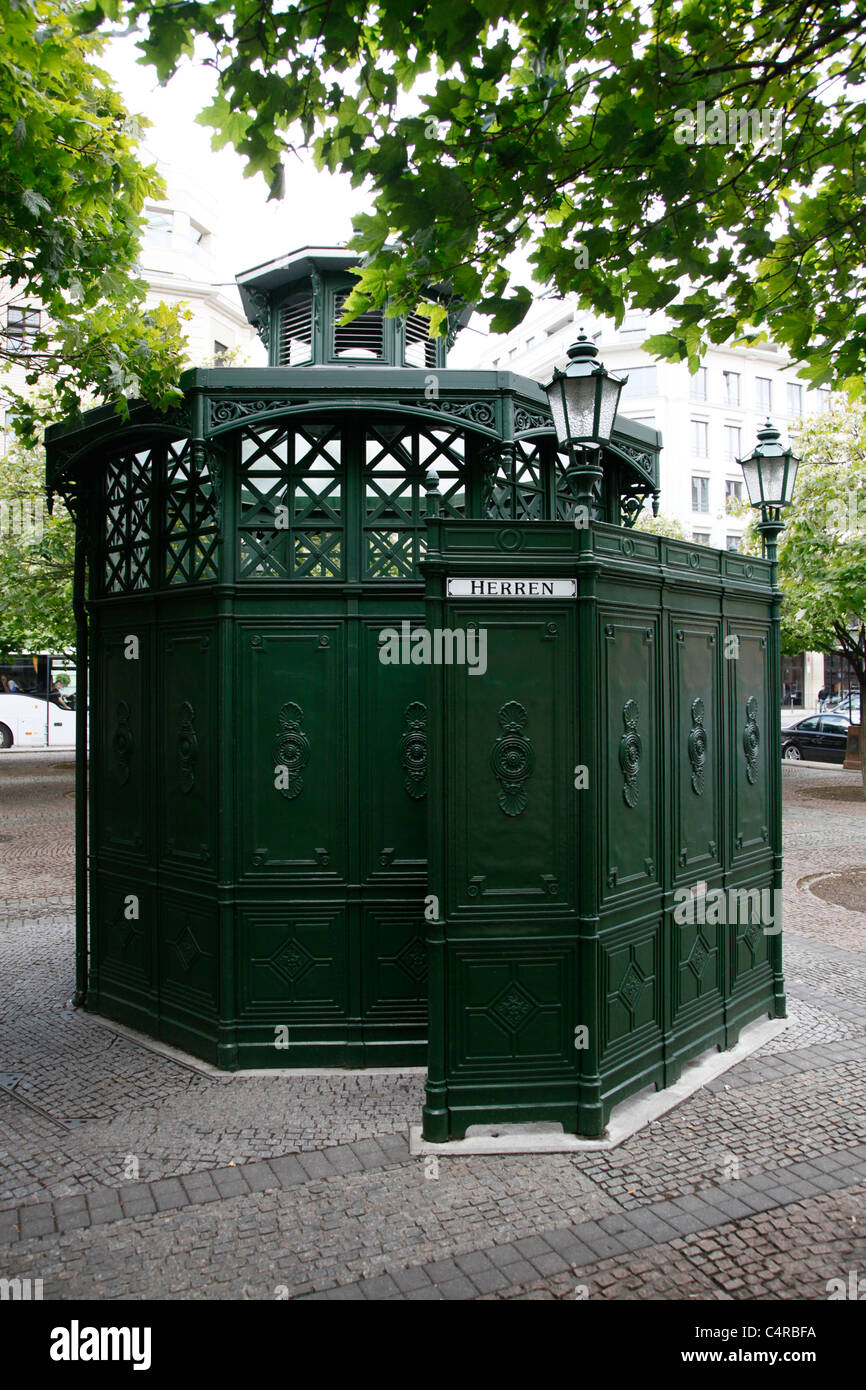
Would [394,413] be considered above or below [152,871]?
above

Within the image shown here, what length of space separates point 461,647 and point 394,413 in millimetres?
1957

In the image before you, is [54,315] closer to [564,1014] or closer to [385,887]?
[385,887]

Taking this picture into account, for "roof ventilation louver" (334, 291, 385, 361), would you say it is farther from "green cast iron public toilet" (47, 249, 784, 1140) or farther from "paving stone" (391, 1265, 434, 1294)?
"paving stone" (391, 1265, 434, 1294)

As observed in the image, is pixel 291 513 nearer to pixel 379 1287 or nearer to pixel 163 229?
pixel 379 1287

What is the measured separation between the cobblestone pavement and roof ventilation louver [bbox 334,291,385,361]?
19.7 feet

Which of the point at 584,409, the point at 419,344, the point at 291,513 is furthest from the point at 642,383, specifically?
the point at 584,409

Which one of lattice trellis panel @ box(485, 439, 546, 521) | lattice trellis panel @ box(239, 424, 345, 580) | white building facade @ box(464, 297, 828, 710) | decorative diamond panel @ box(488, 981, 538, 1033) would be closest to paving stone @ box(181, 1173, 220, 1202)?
decorative diamond panel @ box(488, 981, 538, 1033)

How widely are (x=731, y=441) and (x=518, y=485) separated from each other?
48.4 m

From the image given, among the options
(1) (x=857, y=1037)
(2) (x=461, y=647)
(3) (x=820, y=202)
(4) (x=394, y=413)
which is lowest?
(1) (x=857, y=1037)

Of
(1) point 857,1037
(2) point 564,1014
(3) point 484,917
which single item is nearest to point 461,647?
(3) point 484,917

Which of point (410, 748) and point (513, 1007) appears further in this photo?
point (410, 748)

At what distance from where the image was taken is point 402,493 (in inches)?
263

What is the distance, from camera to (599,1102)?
5.50m

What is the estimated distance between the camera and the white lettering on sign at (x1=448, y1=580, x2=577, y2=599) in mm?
5477
